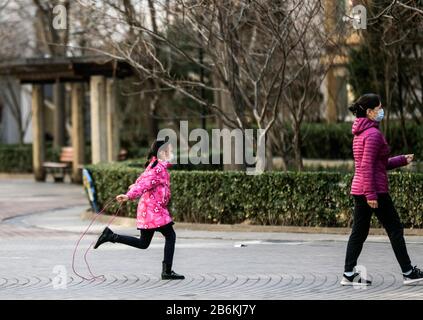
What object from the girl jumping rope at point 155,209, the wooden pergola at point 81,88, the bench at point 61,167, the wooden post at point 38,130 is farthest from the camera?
the bench at point 61,167

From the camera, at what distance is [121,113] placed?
38.2 meters

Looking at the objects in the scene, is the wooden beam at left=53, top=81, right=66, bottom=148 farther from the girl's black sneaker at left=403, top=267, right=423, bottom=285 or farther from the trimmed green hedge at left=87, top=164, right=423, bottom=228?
the girl's black sneaker at left=403, top=267, right=423, bottom=285

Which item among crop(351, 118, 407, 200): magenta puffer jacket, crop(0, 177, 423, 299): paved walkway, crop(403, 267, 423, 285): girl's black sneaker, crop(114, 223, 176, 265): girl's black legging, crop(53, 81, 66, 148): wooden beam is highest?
crop(53, 81, 66, 148): wooden beam

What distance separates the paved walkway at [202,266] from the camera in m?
10.3

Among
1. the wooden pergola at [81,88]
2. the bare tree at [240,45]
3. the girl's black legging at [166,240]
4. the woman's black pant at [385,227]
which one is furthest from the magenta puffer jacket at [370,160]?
the wooden pergola at [81,88]

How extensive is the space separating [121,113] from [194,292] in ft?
92.2

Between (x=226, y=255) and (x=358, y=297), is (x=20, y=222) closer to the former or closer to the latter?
(x=226, y=255)

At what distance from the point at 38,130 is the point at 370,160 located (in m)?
21.7


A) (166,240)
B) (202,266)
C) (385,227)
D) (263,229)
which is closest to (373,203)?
(385,227)

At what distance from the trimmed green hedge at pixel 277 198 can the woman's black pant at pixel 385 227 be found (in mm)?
4717

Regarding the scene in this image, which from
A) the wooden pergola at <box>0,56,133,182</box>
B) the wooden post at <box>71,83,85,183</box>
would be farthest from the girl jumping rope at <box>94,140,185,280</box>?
the wooden post at <box>71,83,85,183</box>

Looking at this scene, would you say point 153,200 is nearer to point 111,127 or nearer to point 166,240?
point 166,240

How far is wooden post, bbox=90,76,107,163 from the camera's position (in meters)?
26.6

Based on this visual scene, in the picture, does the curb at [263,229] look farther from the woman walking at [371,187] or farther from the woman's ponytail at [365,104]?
the woman's ponytail at [365,104]
